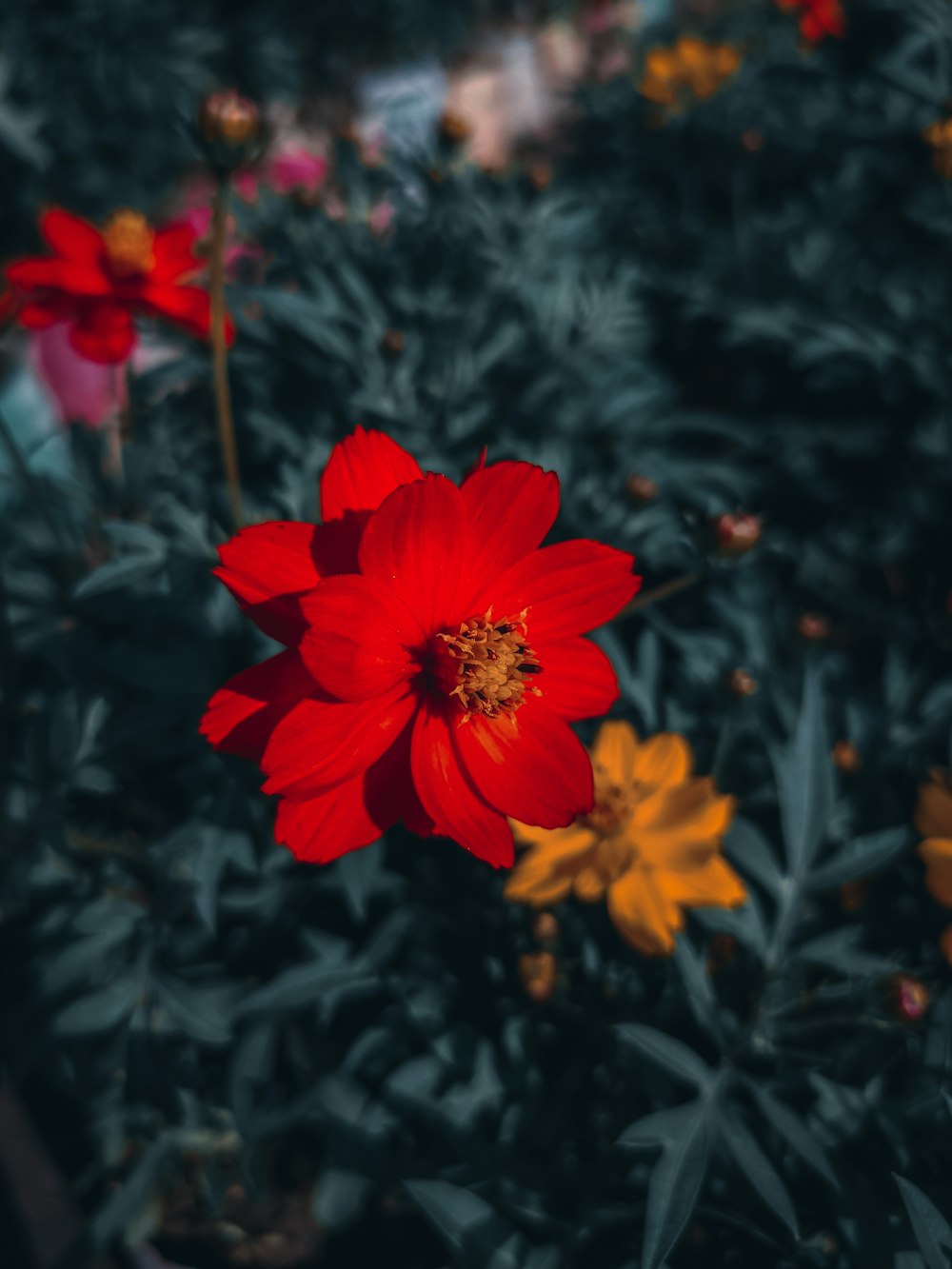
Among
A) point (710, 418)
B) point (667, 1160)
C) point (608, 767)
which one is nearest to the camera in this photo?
point (667, 1160)

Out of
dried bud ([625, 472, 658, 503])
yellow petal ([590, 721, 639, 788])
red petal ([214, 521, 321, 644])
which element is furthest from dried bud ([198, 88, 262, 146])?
yellow petal ([590, 721, 639, 788])

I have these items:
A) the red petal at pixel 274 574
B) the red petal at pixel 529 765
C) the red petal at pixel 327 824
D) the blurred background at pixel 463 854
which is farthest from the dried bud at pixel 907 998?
the red petal at pixel 274 574

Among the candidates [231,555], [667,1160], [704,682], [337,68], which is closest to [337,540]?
[231,555]

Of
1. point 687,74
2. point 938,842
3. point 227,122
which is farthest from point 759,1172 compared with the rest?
point 687,74

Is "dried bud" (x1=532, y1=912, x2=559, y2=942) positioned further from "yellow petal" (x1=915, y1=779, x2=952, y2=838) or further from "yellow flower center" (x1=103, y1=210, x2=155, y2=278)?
"yellow flower center" (x1=103, y1=210, x2=155, y2=278)

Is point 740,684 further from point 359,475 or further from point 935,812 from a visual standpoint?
point 359,475

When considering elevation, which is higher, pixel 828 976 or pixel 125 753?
pixel 125 753

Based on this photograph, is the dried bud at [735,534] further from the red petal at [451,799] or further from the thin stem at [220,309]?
the thin stem at [220,309]

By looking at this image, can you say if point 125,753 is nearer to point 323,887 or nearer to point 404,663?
point 323,887
